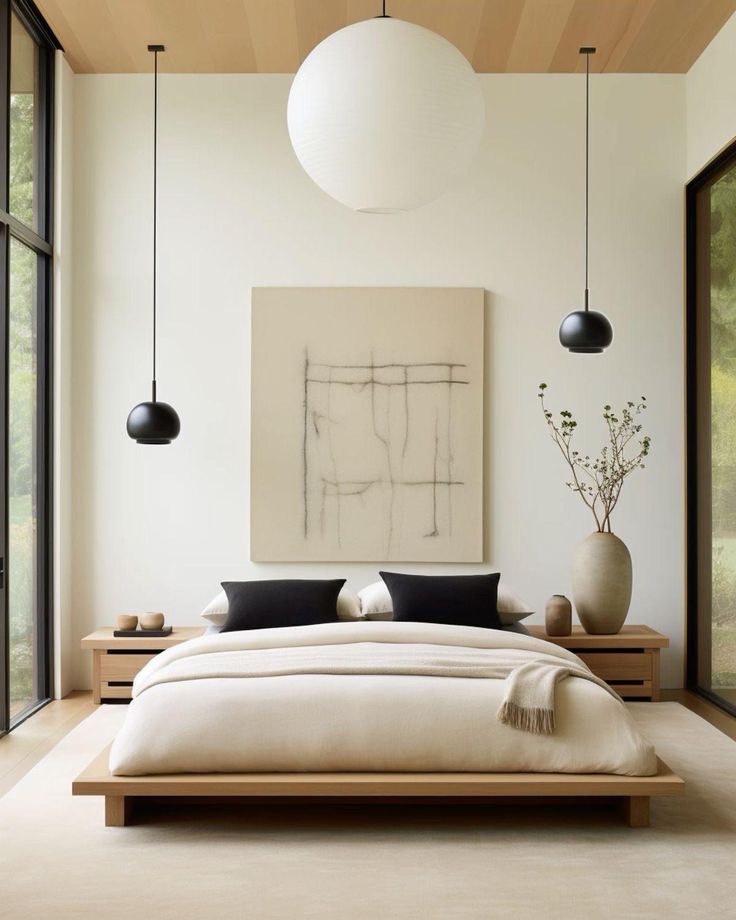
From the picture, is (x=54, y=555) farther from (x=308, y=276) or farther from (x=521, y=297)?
(x=521, y=297)

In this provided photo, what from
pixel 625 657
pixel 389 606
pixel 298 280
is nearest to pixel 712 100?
pixel 298 280

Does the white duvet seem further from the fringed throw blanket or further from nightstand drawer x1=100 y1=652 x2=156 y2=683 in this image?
nightstand drawer x1=100 y1=652 x2=156 y2=683

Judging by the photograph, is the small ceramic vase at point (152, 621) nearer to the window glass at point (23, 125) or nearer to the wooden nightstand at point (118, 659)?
A: the wooden nightstand at point (118, 659)

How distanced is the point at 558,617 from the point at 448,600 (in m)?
0.76

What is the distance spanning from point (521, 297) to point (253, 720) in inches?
123

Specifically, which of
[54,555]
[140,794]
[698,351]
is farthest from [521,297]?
[140,794]

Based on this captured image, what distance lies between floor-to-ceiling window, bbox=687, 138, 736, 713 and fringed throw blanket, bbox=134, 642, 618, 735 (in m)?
1.65

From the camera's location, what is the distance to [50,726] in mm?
4789

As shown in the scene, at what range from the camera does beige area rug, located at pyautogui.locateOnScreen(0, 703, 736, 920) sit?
9.04 ft

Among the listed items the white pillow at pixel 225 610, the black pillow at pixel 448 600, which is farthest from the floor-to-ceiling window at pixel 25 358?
the black pillow at pixel 448 600

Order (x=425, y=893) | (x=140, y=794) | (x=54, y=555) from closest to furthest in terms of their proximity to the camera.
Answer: (x=425, y=893) < (x=140, y=794) < (x=54, y=555)

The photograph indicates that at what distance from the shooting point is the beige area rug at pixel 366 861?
2754mm

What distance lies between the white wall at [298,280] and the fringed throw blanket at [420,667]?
186 cm

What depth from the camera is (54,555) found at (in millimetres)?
5348
